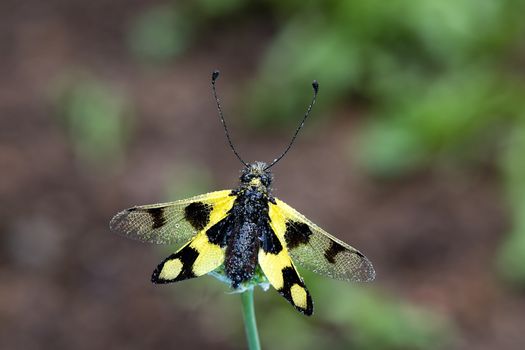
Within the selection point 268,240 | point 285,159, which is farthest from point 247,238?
point 285,159

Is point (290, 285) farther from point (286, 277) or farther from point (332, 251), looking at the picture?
point (332, 251)

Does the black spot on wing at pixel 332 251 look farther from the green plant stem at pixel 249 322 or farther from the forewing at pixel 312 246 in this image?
the green plant stem at pixel 249 322

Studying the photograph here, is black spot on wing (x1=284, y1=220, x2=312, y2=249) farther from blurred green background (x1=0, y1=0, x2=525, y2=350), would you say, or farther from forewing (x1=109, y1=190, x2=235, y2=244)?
blurred green background (x1=0, y1=0, x2=525, y2=350)

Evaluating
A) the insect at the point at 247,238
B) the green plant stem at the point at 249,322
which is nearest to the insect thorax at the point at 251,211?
the insect at the point at 247,238

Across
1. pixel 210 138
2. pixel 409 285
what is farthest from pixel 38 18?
pixel 409 285

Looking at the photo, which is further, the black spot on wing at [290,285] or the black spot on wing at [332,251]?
the black spot on wing at [332,251]

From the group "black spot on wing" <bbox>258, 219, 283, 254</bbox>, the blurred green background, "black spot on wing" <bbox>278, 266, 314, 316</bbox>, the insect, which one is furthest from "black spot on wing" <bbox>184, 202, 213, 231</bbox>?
the blurred green background
